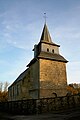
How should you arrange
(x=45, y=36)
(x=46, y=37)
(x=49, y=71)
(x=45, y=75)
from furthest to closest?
(x=45, y=36) → (x=46, y=37) → (x=49, y=71) → (x=45, y=75)

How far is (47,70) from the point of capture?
2870cm

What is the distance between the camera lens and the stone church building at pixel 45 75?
27.5m

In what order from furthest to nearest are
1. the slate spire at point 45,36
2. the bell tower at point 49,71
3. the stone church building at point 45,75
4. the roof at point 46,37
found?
the slate spire at point 45,36 → the roof at point 46,37 → the stone church building at point 45,75 → the bell tower at point 49,71

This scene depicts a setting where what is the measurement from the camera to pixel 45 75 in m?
28.1

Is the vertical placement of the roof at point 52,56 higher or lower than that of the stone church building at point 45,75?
higher

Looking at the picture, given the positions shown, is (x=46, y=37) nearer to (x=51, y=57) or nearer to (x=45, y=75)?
(x=51, y=57)

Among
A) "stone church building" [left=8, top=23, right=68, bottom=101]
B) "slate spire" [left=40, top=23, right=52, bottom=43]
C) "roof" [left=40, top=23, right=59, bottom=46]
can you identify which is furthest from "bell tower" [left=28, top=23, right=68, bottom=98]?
"slate spire" [left=40, top=23, right=52, bottom=43]

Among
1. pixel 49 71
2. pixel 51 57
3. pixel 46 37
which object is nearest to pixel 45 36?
pixel 46 37

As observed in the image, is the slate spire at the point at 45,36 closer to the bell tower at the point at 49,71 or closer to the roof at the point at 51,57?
the bell tower at the point at 49,71

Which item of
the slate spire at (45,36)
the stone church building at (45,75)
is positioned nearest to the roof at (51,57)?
the stone church building at (45,75)

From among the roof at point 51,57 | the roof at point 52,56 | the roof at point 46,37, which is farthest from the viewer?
the roof at point 46,37

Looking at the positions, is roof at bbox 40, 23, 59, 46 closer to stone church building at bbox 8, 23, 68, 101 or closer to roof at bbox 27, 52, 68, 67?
stone church building at bbox 8, 23, 68, 101

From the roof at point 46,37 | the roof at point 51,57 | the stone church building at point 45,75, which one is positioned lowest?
the stone church building at point 45,75

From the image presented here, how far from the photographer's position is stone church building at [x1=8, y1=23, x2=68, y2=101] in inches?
1083
